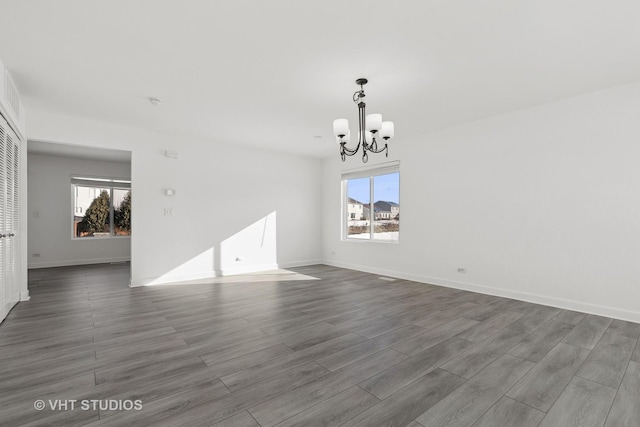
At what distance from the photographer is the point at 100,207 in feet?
26.1

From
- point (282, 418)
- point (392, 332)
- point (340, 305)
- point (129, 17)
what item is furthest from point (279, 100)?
point (282, 418)

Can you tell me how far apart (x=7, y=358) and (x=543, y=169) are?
5701mm

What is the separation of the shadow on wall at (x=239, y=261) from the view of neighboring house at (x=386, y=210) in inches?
74.6

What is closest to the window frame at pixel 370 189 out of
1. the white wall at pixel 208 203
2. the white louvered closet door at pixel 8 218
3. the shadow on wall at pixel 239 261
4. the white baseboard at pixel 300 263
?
the white wall at pixel 208 203

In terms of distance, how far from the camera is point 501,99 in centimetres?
386

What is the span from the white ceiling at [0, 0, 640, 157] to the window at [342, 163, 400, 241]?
76.2 inches

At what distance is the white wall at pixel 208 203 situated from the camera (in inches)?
200

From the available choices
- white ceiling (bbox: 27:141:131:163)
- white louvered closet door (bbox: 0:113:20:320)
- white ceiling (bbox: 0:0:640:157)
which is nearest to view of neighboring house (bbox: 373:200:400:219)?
white ceiling (bbox: 0:0:640:157)

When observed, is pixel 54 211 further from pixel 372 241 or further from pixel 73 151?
pixel 372 241

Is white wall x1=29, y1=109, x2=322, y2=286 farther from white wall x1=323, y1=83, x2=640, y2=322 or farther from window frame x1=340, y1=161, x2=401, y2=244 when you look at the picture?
white wall x1=323, y1=83, x2=640, y2=322

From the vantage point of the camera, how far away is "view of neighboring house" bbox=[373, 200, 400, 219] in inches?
236

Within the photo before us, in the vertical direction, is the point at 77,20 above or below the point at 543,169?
above

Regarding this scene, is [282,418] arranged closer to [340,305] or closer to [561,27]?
[340,305]

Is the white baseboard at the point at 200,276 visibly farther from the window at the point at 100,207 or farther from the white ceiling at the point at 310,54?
the window at the point at 100,207
